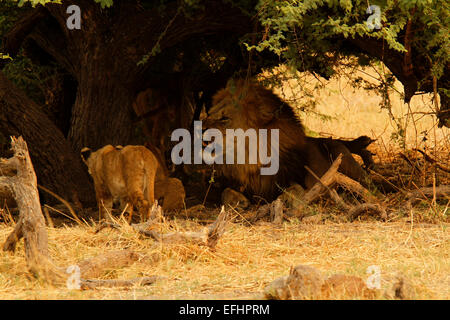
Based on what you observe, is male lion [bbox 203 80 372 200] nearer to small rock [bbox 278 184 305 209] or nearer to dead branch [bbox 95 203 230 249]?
small rock [bbox 278 184 305 209]

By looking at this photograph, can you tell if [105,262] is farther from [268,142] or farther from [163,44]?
[268,142]

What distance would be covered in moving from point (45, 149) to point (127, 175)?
156 cm

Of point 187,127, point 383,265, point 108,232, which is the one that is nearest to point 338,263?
point 383,265

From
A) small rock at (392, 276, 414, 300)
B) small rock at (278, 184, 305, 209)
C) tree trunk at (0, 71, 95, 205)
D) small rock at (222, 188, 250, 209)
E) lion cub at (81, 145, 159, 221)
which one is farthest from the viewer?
small rock at (222, 188, 250, 209)

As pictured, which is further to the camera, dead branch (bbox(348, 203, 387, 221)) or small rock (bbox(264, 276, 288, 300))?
dead branch (bbox(348, 203, 387, 221))

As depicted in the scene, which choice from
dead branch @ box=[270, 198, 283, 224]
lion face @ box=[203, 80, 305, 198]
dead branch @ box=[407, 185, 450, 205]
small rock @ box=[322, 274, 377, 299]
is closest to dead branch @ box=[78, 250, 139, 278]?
small rock @ box=[322, 274, 377, 299]

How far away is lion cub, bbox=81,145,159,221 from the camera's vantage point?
19.4ft

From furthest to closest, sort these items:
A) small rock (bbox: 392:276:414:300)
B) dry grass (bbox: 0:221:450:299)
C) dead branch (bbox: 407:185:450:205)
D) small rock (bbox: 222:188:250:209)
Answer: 1. small rock (bbox: 222:188:250:209)
2. dead branch (bbox: 407:185:450:205)
3. dry grass (bbox: 0:221:450:299)
4. small rock (bbox: 392:276:414:300)

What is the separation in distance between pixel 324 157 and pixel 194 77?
1932 mm

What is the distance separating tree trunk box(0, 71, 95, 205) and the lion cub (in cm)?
102

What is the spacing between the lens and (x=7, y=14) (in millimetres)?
7926

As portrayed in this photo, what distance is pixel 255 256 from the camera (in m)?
4.63
